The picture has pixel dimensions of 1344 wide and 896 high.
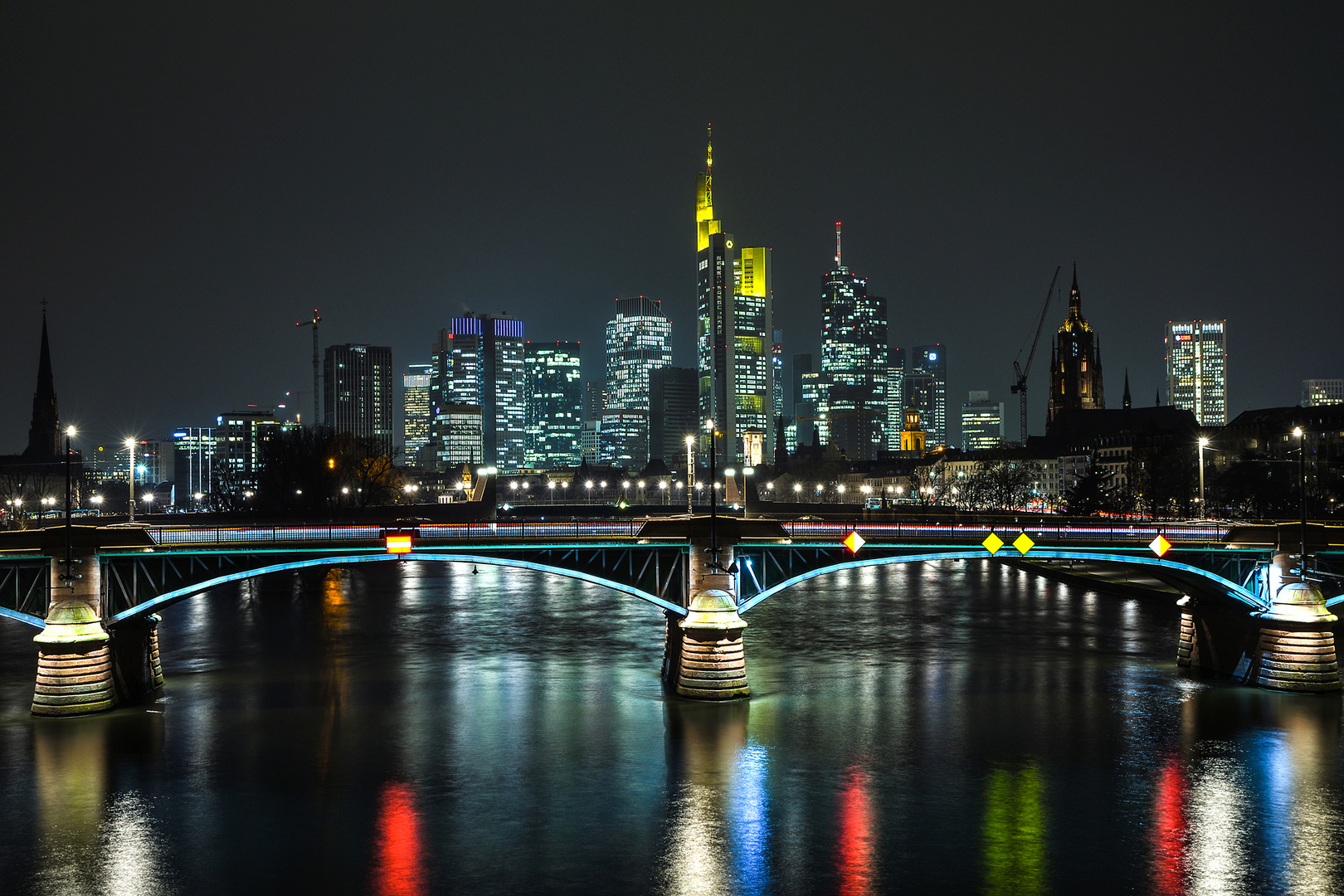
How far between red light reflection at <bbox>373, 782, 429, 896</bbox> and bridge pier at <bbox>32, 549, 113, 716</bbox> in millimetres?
18799

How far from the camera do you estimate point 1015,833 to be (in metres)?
41.5

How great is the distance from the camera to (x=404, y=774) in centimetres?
4816

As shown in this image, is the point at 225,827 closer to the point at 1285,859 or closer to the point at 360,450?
the point at 1285,859

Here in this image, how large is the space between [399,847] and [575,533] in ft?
82.4

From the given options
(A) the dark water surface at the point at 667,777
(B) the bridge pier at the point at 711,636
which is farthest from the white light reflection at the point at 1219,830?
(B) the bridge pier at the point at 711,636

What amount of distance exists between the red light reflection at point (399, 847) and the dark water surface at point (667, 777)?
138 millimetres

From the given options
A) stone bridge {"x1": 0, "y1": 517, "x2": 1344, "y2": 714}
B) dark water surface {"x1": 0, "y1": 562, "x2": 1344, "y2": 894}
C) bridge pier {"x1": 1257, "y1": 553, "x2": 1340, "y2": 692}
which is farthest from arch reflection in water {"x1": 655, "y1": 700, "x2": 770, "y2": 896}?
bridge pier {"x1": 1257, "y1": 553, "x2": 1340, "y2": 692}

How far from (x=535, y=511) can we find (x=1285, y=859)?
5646 inches

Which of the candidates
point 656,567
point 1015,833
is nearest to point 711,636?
point 656,567

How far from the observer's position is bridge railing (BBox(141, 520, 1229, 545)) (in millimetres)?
61062

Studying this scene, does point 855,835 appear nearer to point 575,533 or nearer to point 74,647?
point 575,533

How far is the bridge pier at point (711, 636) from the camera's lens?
193 feet

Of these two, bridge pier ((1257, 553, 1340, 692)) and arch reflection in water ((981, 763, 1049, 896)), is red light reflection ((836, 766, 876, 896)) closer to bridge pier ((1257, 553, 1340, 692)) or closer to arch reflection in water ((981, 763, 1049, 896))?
arch reflection in water ((981, 763, 1049, 896))

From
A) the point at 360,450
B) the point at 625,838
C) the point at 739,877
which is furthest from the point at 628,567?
the point at 360,450
